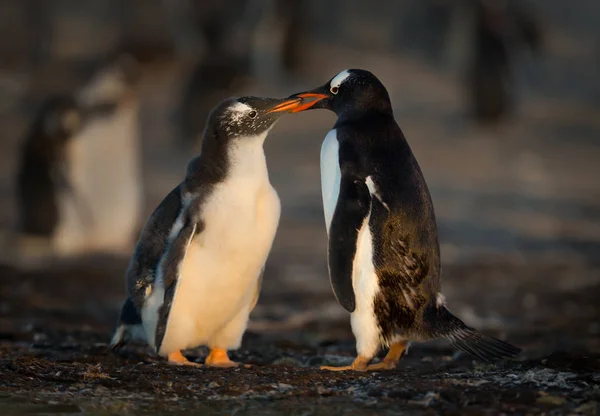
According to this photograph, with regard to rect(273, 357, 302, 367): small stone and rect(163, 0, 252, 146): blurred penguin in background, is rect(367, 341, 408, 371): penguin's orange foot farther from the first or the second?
rect(163, 0, 252, 146): blurred penguin in background

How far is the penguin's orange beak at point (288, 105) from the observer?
5215 mm

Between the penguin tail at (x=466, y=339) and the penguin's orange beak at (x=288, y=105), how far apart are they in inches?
42.7

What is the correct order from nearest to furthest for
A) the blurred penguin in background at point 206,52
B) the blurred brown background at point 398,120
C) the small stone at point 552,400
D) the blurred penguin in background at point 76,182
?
→ the small stone at point 552,400
the blurred brown background at point 398,120
the blurred penguin in background at point 76,182
the blurred penguin in background at point 206,52

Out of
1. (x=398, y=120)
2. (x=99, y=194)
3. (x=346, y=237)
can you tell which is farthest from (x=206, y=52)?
(x=346, y=237)

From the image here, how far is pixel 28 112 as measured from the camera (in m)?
18.1

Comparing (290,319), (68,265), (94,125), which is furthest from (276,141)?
(290,319)

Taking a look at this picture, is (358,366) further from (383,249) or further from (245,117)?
(245,117)

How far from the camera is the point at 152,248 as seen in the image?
5.20 metres

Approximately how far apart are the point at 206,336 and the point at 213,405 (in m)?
0.84

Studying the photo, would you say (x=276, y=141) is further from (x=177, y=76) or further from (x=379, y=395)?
(x=379, y=395)

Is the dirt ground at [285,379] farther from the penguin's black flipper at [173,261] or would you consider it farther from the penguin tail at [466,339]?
the penguin's black flipper at [173,261]

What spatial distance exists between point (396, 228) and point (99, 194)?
7200 mm

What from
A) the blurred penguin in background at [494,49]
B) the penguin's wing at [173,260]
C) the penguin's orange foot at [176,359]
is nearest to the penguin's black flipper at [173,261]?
the penguin's wing at [173,260]

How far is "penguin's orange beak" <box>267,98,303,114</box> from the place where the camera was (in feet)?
17.1
